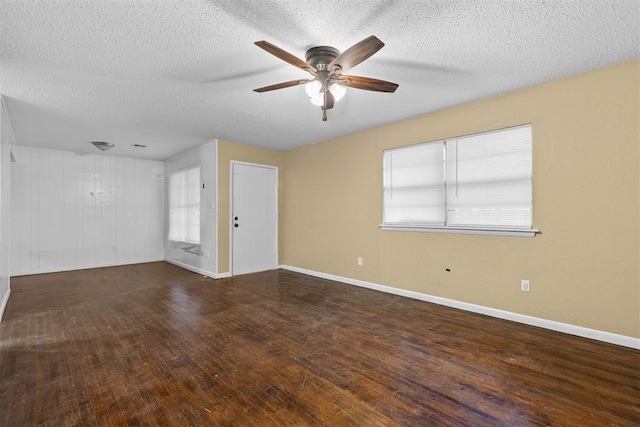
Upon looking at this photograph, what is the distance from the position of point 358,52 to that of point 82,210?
694cm

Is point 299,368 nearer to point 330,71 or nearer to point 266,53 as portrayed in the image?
point 330,71

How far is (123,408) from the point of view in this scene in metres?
1.83

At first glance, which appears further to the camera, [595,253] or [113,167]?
[113,167]

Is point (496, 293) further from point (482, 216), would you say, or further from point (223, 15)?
point (223, 15)

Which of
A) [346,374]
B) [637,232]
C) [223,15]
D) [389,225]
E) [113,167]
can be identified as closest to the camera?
[223,15]

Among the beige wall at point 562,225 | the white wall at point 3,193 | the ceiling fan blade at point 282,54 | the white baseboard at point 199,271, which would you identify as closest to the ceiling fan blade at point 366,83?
the ceiling fan blade at point 282,54

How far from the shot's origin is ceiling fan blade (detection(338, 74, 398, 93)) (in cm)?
239

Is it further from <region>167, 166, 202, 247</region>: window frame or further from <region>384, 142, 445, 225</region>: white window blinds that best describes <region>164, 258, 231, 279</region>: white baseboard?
<region>384, 142, 445, 225</region>: white window blinds

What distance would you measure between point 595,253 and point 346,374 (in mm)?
2535

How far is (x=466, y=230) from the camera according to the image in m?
3.53

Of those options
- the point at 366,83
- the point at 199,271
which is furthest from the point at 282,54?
the point at 199,271

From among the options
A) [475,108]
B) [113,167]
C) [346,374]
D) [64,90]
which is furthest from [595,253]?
[113,167]

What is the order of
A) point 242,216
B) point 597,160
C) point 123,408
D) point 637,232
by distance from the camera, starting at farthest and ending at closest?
point 242,216, point 597,160, point 637,232, point 123,408

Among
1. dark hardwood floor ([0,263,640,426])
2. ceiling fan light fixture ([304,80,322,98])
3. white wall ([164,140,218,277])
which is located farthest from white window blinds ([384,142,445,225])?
white wall ([164,140,218,277])
